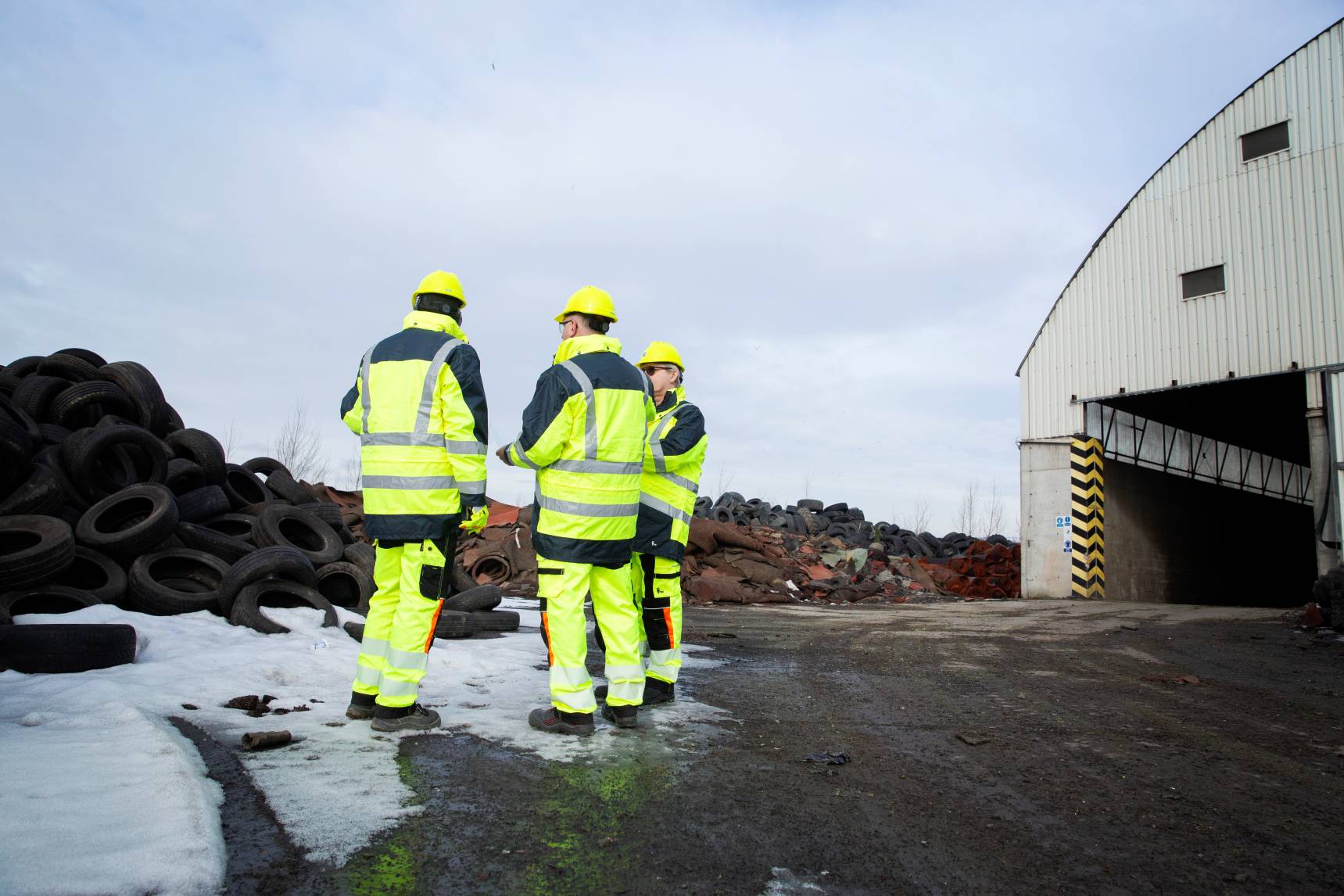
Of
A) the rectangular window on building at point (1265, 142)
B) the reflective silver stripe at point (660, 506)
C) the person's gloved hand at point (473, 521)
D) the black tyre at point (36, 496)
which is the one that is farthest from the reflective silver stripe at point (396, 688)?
the rectangular window on building at point (1265, 142)

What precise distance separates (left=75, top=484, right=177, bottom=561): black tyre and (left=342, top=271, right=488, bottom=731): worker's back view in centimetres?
352

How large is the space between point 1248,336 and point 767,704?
594 inches

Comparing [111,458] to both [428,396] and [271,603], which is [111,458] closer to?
[271,603]

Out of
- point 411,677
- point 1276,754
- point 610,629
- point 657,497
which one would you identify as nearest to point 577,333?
point 657,497

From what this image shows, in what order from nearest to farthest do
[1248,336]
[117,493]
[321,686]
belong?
[321,686]
[117,493]
[1248,336]

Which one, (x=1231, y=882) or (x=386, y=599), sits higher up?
(x=386, y=599)

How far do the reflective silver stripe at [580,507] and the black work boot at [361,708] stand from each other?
129 centimetres

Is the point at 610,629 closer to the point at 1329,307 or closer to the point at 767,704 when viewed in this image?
the point at 767,704

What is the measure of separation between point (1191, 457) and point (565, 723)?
74.2ft

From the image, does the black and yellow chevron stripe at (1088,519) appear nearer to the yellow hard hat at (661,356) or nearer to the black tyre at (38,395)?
the yellow hard hat at (661,356)

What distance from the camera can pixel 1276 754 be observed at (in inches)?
162

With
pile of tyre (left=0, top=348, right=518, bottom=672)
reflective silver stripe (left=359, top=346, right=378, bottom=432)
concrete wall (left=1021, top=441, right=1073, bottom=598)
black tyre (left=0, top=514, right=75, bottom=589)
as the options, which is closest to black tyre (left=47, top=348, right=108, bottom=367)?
pile of tyre (left=0, top=348, right=518, bottom=672)

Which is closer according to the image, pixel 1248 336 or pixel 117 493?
pixel 117 493

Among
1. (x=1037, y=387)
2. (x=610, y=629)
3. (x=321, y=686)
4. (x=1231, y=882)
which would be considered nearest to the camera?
(x=1231, y=882)
